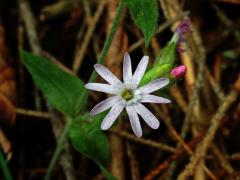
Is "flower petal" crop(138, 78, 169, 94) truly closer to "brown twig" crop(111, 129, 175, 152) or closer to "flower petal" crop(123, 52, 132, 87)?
"flower petal" crop(123, 52, 132, 87)

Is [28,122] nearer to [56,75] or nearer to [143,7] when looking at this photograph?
[56,75]

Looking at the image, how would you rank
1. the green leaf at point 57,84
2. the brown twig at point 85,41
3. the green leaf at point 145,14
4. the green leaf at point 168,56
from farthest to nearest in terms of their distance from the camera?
the brown twig at point 85,41 < the green leaf at point 57,84 < the green leaf at point 168,56 < the green leaf at point 145,14

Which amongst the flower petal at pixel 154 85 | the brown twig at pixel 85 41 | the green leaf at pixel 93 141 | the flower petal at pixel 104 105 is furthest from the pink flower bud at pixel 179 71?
the brown twig at pixel 85 41

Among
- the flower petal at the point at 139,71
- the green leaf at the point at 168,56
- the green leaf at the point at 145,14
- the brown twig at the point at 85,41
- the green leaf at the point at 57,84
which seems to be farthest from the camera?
the brown twig at the point at 85,41

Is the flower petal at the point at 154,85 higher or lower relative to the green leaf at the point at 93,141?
higher

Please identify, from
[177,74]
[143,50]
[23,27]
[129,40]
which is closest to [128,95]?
[177,74]

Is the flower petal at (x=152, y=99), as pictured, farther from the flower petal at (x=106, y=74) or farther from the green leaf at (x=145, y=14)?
the green leaf at (x=145, y=14)
